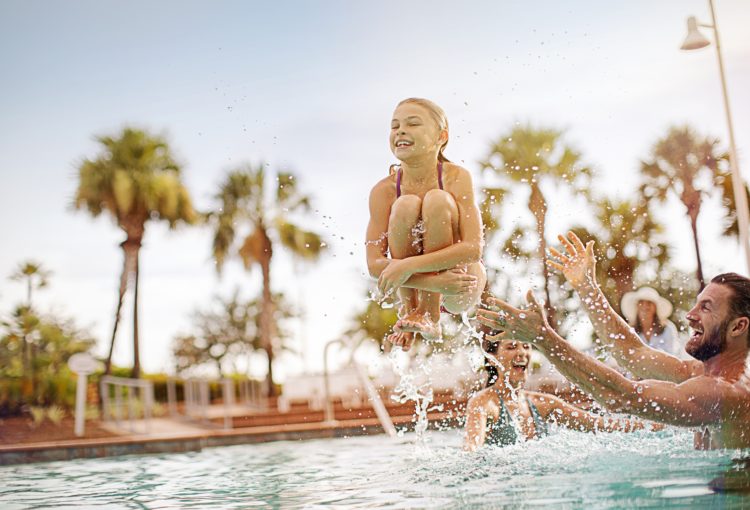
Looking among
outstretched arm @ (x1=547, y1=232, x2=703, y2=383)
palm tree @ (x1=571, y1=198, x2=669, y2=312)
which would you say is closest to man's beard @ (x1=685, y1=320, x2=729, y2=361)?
outstretched arm @ (x1=547, y1=232, x2=703, y2=383)

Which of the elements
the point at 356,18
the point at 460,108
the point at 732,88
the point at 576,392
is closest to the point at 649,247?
the point at 732,88

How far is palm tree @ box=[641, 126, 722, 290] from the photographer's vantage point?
87.6 feet

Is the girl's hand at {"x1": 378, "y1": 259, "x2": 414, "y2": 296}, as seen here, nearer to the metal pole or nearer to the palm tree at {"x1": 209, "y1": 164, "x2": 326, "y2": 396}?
the metal pole

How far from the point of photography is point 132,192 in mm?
25812

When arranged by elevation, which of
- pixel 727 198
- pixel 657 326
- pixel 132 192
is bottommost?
pixel 657 326

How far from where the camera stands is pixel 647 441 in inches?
200

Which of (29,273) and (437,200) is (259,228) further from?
(437,200)

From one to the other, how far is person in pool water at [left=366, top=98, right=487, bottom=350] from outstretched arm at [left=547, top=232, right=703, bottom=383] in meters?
0.53

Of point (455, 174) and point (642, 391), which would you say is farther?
point (455, 174)

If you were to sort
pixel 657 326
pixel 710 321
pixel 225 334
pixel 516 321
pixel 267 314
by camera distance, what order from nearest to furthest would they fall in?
pixel 516 321 → pixel 710 321 → pixel 657 326 → pixel 267 314 → pixel 225 334

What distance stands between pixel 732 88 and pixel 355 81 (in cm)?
738

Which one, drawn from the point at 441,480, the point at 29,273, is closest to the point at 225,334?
the point at 29,273

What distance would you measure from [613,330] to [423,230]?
1.29 meters

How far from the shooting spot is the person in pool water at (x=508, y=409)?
17.0ft
